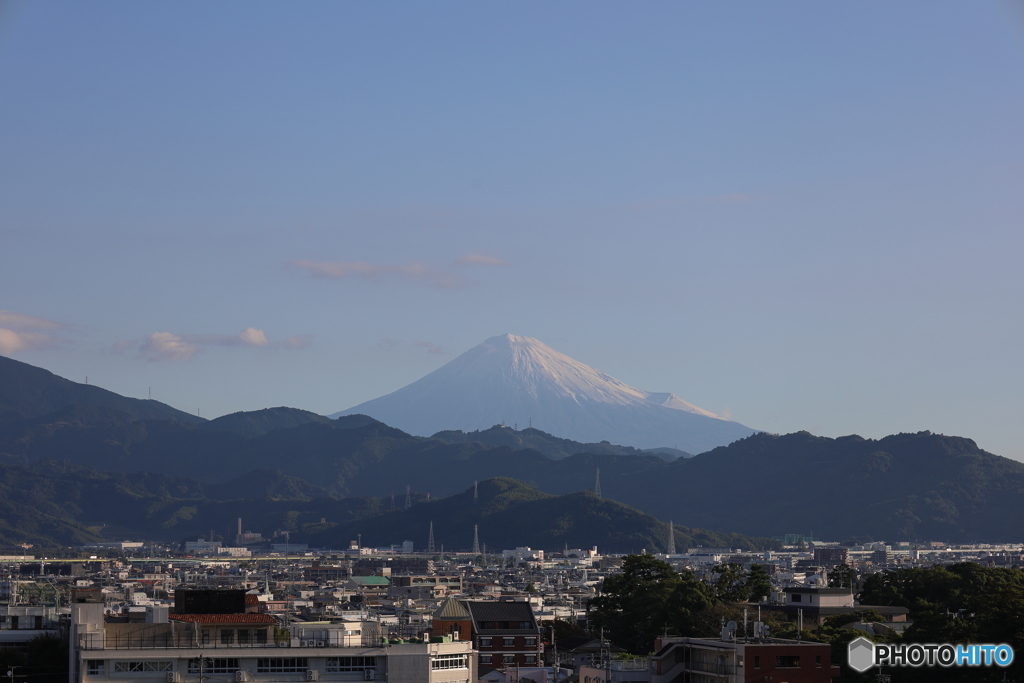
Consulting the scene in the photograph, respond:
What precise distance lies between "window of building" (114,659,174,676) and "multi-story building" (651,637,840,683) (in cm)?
1481

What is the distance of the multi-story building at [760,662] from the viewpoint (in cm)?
3688

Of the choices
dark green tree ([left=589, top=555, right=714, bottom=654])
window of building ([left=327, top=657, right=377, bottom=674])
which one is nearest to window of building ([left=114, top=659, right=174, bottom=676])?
window of building ([left=327, top=657, right=377, bottom=674])

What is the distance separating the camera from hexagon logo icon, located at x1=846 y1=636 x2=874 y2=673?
38.0 meters

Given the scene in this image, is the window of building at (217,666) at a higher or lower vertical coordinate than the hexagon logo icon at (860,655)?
higher

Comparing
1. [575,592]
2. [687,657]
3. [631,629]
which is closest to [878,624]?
[631,629]

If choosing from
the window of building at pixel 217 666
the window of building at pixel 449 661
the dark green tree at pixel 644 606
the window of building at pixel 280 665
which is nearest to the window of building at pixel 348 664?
the window of building at pixel 280 665

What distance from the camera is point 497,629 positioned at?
2474 inches

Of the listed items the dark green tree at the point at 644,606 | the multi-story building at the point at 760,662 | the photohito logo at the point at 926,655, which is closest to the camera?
the photohito logo at the point at 926,655

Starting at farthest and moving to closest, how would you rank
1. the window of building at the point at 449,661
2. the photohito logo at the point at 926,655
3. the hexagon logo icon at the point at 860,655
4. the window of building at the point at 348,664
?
the hexagon logo icon at the point at 860,655, the photohito logo at the point at 926,655, the window of building at the point at 449,661, the window of building at the point at 348,664

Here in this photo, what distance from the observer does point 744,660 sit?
120 ft

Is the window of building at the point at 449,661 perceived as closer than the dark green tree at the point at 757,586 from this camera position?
Yes

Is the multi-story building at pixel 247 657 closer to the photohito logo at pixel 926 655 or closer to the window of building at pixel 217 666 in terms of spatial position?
the window of building at pixel 217 666

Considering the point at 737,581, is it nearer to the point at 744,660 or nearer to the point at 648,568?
the point at 648,568

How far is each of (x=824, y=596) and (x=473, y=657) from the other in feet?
122
